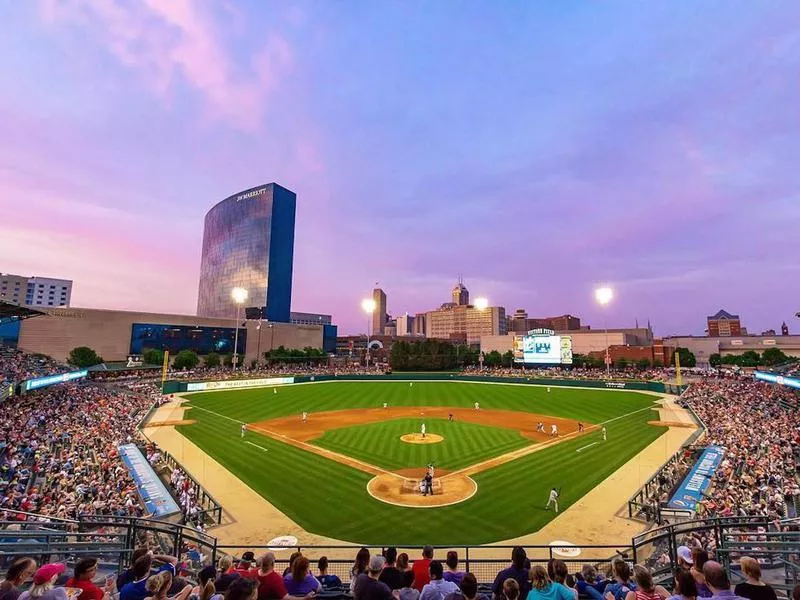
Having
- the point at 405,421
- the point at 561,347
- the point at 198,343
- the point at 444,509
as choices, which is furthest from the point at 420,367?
the point at 444,509

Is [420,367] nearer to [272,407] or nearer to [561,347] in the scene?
[561,347]

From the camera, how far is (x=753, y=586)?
15.2 feet

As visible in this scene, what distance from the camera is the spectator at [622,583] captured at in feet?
19.8

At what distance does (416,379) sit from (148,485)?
61833mm

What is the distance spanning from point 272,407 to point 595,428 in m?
33.3

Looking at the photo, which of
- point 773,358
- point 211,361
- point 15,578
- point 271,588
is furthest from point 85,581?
point 773,358

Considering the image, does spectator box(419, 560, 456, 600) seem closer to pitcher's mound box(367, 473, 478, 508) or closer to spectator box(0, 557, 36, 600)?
spectator box(0, 557, 36, 600)

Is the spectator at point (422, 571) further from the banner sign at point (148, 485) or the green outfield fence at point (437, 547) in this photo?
the banner sign at point (148, 485)

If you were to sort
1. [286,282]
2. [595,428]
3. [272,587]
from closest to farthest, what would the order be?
1. [272,587]
2. [595,428]
3. [286,282]

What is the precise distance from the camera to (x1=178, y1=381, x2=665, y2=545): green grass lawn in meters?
16.8

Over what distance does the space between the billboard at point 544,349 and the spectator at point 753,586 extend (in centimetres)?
7056

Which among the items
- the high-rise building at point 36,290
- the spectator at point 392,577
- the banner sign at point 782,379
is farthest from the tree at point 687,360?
the high-rise building at point 36,290

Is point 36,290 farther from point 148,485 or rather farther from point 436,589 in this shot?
point 436,589

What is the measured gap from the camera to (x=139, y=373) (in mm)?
71625
